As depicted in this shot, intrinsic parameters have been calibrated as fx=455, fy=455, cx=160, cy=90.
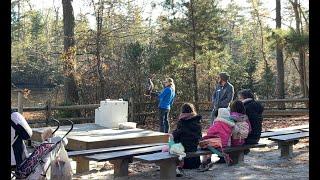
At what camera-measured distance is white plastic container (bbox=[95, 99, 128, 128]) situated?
11.0 meters

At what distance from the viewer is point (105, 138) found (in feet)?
28.5

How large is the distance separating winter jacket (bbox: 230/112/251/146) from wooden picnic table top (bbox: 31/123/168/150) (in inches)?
76.8

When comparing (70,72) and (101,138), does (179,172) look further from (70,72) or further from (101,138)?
(70,72)

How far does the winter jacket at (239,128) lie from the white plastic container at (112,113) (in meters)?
3.83

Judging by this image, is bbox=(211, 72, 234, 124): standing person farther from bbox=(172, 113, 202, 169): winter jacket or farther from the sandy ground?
bbox=(172, 113, 202, 169): winter jacket

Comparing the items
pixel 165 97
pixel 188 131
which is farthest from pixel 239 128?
pixel 165 97

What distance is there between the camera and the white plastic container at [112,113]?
11039 mm

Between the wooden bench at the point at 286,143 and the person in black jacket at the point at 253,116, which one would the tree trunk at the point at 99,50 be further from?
the person in black jacket at the point at 253,116

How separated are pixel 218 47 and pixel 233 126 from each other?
13505mm

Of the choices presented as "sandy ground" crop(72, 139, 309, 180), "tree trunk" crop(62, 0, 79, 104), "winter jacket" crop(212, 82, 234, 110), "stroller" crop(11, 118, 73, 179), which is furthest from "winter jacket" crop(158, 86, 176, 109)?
"tree trunk" crop(62, 0, 79, 104)

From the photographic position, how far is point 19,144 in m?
5.73

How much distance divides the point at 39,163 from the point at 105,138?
3.17 m

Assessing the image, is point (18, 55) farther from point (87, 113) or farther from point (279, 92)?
point (279, 92)
